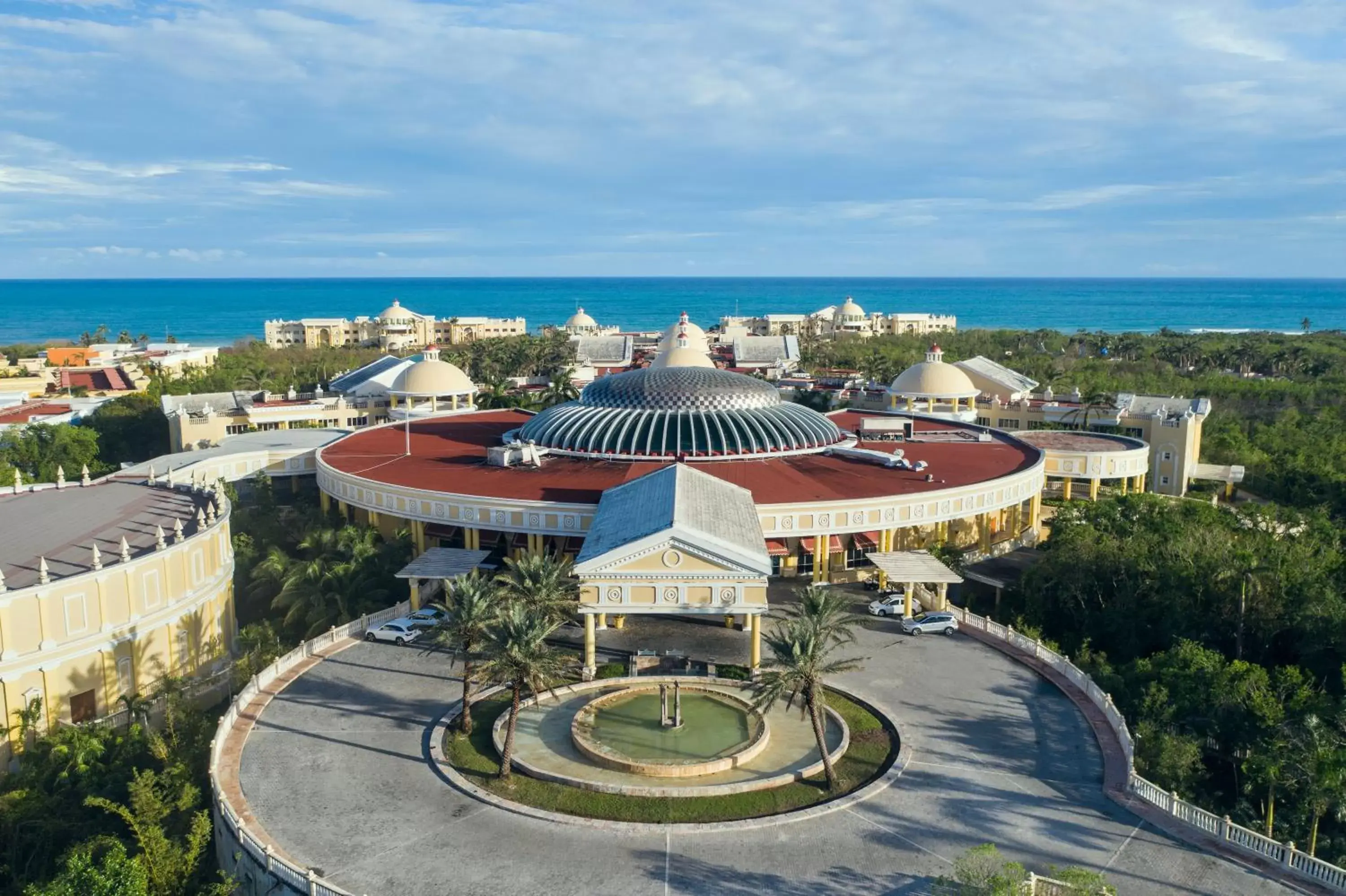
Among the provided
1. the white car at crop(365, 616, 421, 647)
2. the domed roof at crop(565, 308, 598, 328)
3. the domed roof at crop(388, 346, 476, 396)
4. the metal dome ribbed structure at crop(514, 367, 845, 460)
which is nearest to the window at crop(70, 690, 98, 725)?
the white car at crop(365, 616, 421, 647)

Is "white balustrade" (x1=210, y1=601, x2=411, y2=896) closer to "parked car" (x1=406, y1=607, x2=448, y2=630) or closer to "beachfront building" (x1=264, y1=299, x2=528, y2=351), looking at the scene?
"parked car" (x1=406, y1=607, x2=448, y2=630)

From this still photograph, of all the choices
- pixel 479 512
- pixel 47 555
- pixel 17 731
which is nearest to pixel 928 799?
pixel 479 512

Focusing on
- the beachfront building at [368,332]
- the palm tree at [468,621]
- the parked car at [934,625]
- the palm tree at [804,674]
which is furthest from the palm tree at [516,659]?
the beachfront building at [368,332]

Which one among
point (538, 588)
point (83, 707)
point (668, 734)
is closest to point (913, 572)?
point (668, 734)

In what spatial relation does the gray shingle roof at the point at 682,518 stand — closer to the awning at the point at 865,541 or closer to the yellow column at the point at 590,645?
the yellow column at the point at 590,645

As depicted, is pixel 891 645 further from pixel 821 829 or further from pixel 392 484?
pixel 392 484

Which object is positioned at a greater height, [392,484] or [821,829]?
[392,484]
